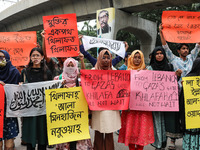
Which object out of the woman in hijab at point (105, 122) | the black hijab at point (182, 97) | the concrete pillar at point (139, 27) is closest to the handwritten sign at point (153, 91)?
the black hijab at point (182, 97)

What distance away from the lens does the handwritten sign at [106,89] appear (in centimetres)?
268

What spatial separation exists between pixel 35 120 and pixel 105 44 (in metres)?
1.85

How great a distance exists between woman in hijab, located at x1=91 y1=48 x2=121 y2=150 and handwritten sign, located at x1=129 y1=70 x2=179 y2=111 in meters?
0.34

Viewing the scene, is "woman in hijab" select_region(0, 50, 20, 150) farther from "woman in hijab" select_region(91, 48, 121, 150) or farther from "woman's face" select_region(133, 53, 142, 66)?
"woman's face" select_region(133, 53, 142, 66)

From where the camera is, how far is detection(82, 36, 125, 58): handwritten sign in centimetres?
351

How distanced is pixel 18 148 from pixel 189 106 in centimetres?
314

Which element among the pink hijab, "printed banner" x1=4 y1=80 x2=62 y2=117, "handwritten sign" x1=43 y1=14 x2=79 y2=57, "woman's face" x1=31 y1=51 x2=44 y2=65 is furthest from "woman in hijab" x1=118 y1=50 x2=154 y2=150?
"woman's face" x1=31 y1=51 x2=44 y2=65

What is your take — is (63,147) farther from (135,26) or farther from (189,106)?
(135,26)

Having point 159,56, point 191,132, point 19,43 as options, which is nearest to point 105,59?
point 159,56

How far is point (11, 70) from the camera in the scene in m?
2.87

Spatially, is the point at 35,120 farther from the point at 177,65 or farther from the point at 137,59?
the point at 177,65

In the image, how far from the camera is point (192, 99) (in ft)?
9.20

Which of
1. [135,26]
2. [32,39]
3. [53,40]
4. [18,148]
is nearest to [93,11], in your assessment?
[135,26]

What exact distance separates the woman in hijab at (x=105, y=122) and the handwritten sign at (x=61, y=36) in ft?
1.99
